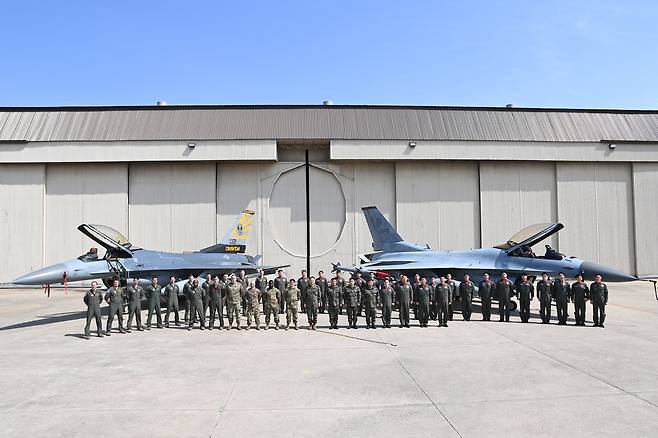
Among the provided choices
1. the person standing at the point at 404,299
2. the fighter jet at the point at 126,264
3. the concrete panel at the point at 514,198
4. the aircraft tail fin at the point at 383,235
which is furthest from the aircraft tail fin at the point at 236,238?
the concrete panel at the point at 514,198

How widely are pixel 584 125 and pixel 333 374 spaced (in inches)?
915

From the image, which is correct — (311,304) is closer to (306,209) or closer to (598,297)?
(598,297)

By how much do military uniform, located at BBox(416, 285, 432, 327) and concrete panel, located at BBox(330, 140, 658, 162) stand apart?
12.5 metres

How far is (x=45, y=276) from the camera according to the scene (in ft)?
37.8

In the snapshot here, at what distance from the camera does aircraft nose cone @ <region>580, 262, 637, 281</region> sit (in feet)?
41.2

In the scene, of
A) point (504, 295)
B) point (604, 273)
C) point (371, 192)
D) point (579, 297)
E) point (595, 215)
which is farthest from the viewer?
point (595, 215)

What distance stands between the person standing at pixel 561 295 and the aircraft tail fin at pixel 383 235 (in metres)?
6.44

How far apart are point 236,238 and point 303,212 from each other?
21.1 ft

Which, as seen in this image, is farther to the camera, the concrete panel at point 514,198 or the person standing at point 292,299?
the concrete panel at point 514,198

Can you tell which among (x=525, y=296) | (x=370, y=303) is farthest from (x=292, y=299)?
(x=525, y=296)

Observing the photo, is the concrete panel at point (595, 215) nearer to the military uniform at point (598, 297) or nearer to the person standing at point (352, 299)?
the military uniform at point (598, 297)

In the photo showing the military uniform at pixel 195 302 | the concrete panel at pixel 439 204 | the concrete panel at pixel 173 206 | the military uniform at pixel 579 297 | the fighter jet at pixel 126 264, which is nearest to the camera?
the military uniform at pixel 579 297

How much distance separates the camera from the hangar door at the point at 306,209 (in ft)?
76.8

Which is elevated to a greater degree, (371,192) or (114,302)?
(371,192)
